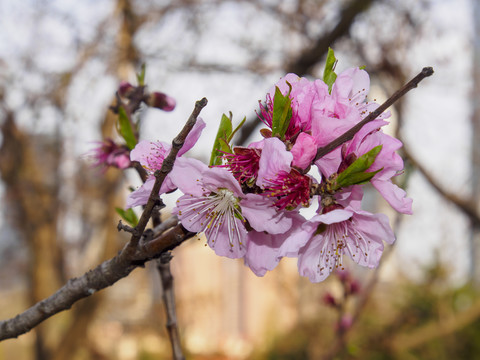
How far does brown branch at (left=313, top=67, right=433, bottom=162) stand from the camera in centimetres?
47

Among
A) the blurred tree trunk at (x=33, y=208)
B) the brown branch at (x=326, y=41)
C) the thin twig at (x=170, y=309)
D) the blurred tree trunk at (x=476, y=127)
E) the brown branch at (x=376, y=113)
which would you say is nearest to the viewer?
the brown branch at (x=376, y=113)

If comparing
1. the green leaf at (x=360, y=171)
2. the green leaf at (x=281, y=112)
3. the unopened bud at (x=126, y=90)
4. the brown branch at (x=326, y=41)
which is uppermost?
the brown branch at (x=326, y=41)

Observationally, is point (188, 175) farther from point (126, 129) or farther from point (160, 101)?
point (160, 101)

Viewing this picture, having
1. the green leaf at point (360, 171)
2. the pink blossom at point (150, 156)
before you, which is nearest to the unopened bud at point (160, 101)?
the pink blossom at point (150, 156)

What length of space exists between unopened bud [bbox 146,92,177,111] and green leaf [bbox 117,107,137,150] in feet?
0.47

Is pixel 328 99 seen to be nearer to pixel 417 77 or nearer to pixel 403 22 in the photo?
pixel 417 77

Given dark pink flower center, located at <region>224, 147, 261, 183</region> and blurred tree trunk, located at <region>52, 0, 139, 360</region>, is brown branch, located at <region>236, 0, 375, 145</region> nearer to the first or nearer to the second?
blurred tree trunk, located at <region>52, 0, 139, 360</region>

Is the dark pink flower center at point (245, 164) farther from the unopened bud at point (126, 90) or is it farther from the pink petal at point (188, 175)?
the unopened bud at point (126, 90)

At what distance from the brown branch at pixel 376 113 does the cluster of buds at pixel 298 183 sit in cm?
1

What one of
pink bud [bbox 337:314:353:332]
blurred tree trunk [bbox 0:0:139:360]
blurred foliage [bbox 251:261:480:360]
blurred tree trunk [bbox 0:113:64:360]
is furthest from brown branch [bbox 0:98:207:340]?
blurred tree trunk [bbox 0:113:64:360]

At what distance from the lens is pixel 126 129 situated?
34.4 inches

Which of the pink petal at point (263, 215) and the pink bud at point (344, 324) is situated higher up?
the pink bud at point (344, 324)

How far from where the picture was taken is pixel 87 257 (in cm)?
488

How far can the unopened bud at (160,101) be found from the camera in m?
1.01
